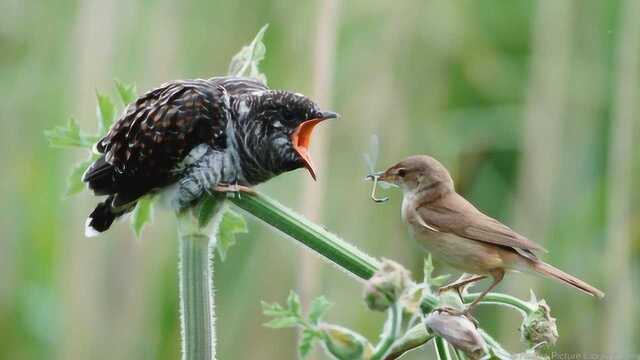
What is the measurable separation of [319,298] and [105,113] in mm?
597

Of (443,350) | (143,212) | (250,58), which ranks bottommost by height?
(443,350)

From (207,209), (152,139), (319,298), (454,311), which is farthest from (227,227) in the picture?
(454,311)

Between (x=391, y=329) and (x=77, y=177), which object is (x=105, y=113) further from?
(x=391, y=329)

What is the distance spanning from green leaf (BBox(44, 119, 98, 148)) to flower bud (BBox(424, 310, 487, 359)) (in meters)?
0.71

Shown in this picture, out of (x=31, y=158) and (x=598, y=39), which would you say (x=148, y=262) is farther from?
(x=598, y=39)

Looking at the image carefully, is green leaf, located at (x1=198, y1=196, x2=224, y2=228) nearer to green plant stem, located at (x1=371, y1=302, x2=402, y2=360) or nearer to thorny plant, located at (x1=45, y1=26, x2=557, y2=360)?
thorny plant, located at (x1=45, y1=26, x2=557, y2=360)

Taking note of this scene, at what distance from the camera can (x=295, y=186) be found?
177 inches

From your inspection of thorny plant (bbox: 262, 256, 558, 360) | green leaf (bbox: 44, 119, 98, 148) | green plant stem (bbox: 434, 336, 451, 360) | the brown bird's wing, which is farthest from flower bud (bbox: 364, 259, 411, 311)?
green leaf (bbox: 44, 119, 98, 148)

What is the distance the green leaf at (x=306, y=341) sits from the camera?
5.25 feet

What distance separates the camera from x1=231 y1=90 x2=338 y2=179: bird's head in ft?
6.81

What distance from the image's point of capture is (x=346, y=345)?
5.29ft

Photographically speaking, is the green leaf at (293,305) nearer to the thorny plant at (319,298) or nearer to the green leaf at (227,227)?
the thorny plant at (319,298)

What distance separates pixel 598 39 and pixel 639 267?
0.90 meters

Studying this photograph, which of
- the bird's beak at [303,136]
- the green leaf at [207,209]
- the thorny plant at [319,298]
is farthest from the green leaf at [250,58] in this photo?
the green leaf at [207,209]
